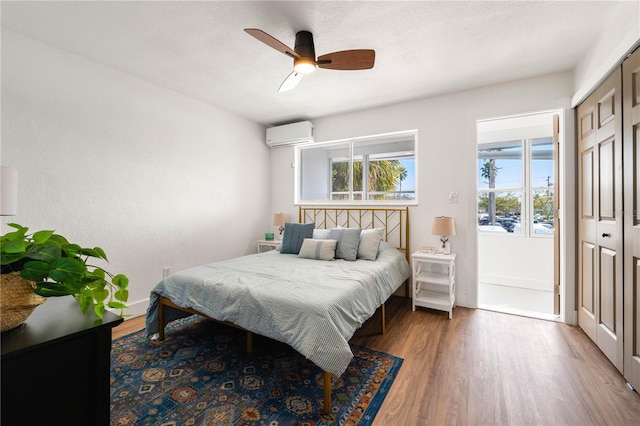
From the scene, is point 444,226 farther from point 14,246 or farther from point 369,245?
point 14,246

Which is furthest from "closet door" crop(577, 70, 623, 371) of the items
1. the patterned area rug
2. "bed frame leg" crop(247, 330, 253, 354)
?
"bed frame leg" crop(247, 330, 253, 354)

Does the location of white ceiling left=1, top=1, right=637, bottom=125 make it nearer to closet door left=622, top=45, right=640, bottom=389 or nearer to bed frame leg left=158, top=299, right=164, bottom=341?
closet door left=622, top=45, right=640, bottom=389

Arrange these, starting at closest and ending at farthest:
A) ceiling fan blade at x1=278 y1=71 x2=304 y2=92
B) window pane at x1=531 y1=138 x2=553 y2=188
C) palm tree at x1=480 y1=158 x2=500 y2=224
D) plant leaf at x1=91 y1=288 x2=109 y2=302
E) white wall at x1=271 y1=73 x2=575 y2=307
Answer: plant leaf at x1=91 y1=288 x2=109 y2=302
ceiling fan blade at x1=278 y1=71 x2=304 y2=92
white wall at x1=271 y1=73 x2=575 y2=307
window pane at x1=531 y1=138 x2=553 y2=188
palm tree at x1=480 y1=158 x2=500 y2=224

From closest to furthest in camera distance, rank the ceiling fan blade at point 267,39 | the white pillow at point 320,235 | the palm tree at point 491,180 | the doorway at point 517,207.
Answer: the ceiling fan blade at point 267,39
the white pillow at point 320,235
the doorway at point 517,207
the palm tree at point 491,180

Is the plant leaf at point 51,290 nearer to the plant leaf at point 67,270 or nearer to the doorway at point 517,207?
the plant leaf at point 67,270

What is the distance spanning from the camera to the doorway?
4.18 meters

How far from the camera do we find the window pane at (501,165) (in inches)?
177

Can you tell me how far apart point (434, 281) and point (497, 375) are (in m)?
1.20

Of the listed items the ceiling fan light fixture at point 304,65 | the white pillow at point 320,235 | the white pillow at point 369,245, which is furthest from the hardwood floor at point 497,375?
the ceiling fan light fixture at point 304,65

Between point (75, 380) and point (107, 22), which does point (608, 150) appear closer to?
point (75, 380)

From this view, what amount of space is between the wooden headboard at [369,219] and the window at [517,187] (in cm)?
191

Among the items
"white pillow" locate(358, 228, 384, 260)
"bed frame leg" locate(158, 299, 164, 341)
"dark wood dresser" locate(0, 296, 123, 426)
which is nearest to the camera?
"dark wood dresser" locate(0, 296, 123, 426)

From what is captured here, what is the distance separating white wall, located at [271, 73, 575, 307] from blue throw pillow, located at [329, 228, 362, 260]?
0.90 meters

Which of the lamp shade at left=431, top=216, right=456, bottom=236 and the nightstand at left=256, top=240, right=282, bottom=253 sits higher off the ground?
the lamp shade at left=431, top=216, right=456, bottom=236
